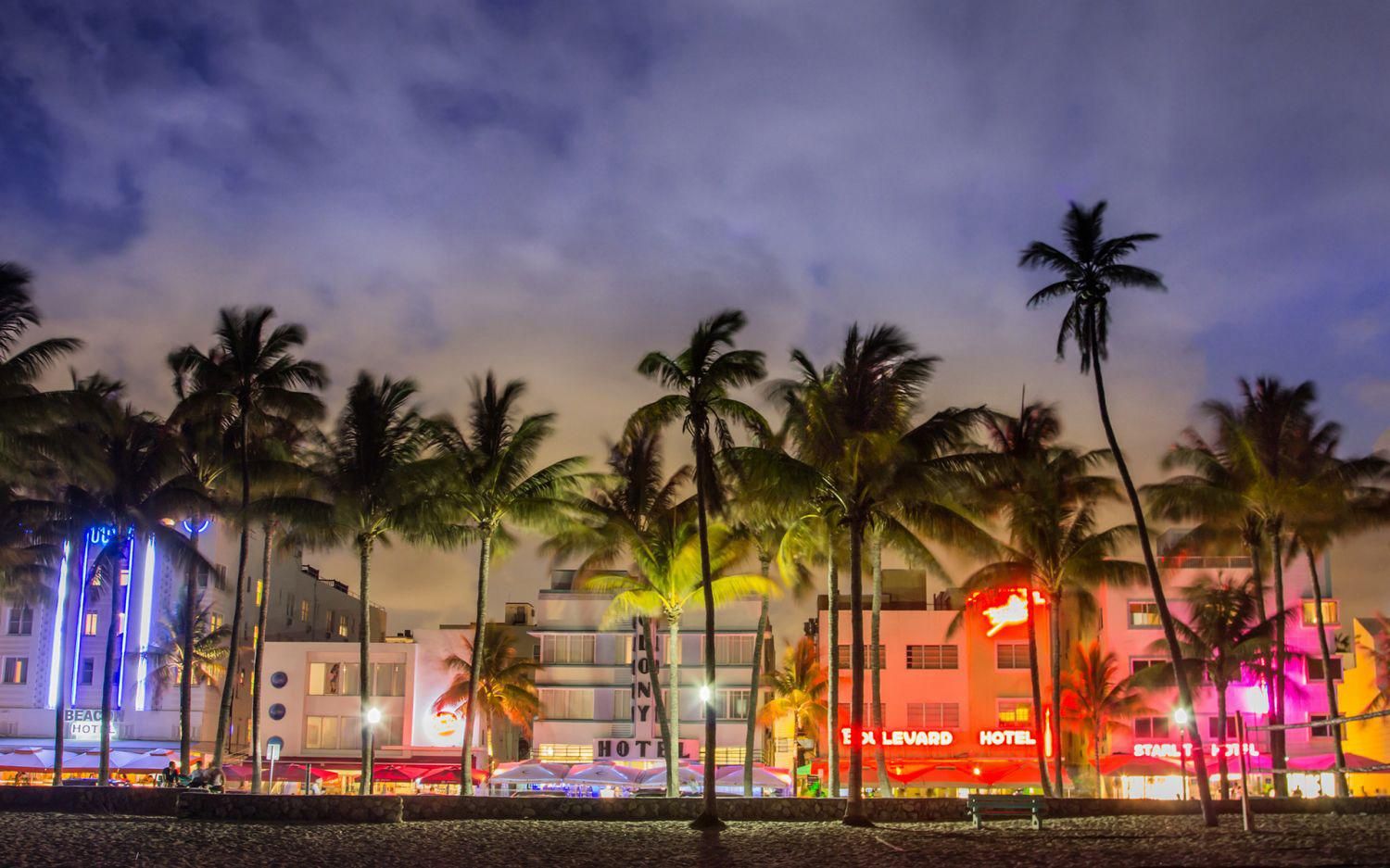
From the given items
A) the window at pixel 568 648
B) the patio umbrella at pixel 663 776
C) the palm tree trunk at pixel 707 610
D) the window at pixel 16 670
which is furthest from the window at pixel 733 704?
the window at pixel 16 670

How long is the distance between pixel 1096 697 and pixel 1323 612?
12.1 metres

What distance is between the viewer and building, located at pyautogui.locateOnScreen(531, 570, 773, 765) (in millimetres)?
63969

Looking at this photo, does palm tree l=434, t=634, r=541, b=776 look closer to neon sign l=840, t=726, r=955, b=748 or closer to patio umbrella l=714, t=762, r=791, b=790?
neon sign l=840, t=726, r=955, b=748

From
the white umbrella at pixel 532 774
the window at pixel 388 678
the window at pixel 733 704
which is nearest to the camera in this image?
the white umbrella at pixel 532 774

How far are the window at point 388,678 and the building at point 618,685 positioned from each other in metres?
7.19

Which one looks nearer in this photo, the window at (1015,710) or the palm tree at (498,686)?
the window at (1015,710)

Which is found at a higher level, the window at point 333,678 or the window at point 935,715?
the window at point 333,678

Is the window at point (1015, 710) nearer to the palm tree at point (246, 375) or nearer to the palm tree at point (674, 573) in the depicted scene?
the palm tree at point (674, 573)

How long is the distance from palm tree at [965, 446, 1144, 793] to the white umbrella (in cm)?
1818

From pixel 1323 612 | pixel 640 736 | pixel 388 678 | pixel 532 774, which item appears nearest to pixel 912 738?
pixel 640 736

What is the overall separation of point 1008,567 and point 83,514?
97.5ft

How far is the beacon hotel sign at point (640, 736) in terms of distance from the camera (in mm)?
63719

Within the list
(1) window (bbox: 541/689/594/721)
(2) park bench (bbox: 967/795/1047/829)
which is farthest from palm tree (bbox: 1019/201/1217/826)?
(1) window (bbox: 541/689/594/721)

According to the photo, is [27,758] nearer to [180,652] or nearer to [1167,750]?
[180,652]
